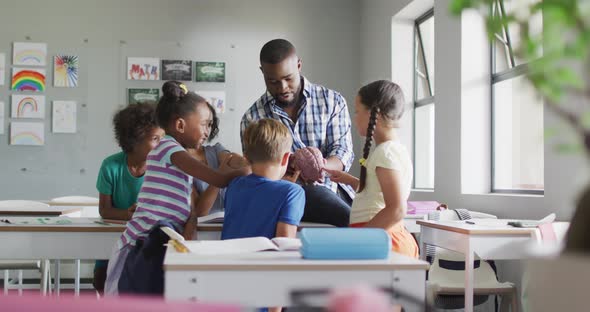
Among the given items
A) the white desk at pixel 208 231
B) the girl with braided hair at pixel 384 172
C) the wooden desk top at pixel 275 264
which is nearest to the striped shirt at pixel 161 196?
the white desk at pixel 208 231

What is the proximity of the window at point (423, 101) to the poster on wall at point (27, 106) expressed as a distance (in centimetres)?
345

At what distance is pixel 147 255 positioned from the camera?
89.7 inches

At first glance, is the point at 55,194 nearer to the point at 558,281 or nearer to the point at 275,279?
the point at 275,279

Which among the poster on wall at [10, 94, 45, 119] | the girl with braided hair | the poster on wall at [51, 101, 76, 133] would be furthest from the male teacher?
the poster on wall at [10, 94, 45, 119]

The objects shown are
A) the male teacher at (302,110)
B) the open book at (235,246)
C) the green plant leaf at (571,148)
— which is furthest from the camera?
the male teacher at (302,110)

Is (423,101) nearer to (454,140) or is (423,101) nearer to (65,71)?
(454,140)

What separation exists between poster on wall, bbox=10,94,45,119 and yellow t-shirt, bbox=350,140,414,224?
16.1 feet

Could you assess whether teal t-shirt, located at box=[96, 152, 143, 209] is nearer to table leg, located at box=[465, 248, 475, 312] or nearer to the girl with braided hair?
the girl with braided hair

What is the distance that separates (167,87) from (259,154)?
0.54 meters

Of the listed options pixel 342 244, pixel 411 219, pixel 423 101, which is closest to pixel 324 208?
pixel 342 244

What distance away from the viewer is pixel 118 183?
3.34 meters

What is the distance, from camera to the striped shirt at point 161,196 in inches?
96.8

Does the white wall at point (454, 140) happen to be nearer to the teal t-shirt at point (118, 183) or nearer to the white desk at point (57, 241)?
the teal t-shirt at point (118, 183)

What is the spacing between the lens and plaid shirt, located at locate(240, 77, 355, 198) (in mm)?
3045
